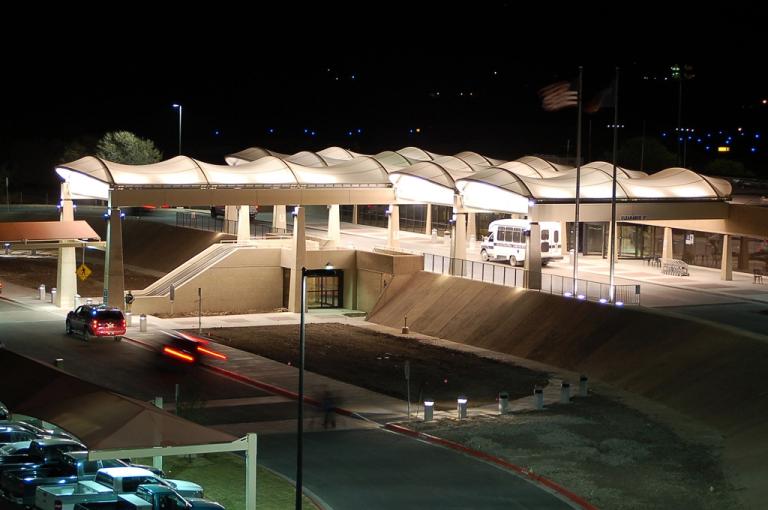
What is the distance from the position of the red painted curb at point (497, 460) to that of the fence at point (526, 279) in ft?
50.9

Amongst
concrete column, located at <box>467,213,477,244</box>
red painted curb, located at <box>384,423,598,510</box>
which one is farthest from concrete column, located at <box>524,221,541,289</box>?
concrete column, located at <box>467,213,477,244</box>

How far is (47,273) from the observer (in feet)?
217

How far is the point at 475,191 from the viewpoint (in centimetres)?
5231

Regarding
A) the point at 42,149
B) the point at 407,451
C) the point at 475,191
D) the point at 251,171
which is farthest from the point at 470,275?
the point at 42,149

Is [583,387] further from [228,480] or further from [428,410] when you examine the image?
[228,480]

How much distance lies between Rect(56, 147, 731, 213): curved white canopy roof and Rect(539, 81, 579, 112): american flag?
393 cm

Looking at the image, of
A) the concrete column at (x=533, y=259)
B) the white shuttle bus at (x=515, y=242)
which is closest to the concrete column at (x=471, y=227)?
the white shuttle bus at (x=515, y=242)

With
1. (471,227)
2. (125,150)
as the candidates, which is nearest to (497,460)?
(471,227)

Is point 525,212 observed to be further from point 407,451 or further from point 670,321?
point 407,451

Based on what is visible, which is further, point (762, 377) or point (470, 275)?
point (470, 275)

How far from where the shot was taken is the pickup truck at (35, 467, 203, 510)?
2061 centimetres

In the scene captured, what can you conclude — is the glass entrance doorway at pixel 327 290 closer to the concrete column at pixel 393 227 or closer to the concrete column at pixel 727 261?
the concrete column at pixel 393 227

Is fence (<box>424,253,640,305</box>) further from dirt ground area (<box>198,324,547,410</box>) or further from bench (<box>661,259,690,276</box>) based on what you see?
bench (<box>661,259,690,276</box>)

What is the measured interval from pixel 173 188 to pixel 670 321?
23.4 m
